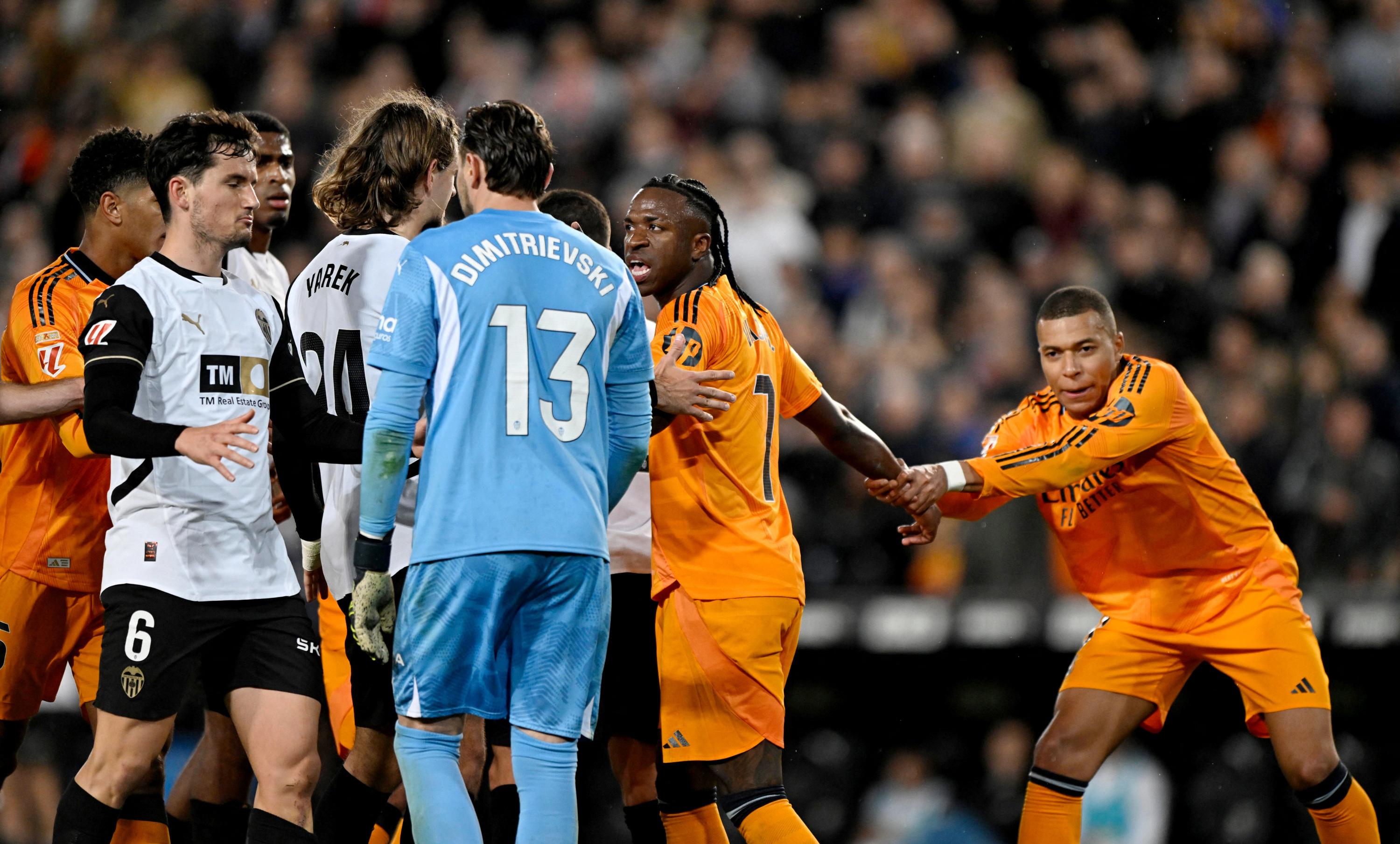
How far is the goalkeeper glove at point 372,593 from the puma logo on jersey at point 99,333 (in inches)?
38.0

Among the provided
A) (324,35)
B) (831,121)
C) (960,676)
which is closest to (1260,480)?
(960,676)

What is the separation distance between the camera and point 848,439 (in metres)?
5.75

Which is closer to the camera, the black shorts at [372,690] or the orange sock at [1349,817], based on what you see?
the black shorts at [372,690]

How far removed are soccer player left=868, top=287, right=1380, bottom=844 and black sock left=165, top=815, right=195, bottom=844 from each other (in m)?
2.89

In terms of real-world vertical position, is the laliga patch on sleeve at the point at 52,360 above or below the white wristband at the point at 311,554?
above

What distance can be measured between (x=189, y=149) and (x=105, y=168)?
107 centimetres

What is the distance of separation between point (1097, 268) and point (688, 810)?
23.5 feet

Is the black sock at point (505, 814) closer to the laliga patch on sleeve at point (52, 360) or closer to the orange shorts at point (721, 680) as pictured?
Result: the orange shorts at point (721, 680)

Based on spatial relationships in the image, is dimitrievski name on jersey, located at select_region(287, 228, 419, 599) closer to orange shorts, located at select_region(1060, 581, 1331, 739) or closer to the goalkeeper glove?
the goalkeeper glove

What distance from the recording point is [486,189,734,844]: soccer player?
5.51 m

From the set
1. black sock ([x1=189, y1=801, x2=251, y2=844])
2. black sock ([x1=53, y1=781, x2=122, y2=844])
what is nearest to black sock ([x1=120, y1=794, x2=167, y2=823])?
black sock ([x1=189, y1=801, x2=251, y2=844])

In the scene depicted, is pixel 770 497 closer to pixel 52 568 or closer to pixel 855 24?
pixel 52 568

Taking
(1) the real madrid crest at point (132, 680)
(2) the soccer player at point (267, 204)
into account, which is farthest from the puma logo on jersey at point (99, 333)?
(2) the soccer player at point (267, 204)

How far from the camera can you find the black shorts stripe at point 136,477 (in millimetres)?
4504
